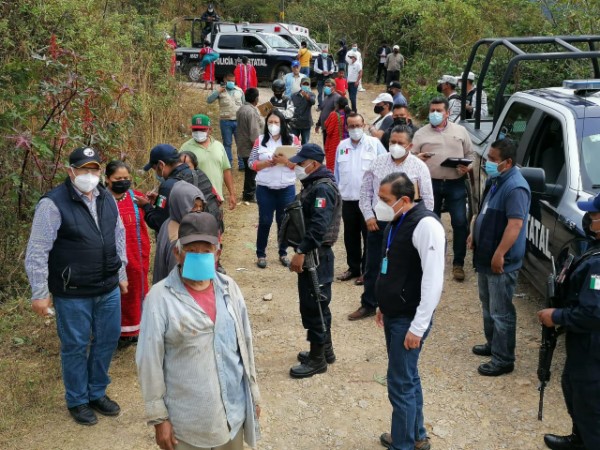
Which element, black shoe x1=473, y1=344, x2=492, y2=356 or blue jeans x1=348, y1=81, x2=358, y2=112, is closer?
black shoe x1=473, y1=344, x2=492, y2=356

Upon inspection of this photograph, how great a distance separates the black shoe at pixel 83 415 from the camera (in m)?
4.73

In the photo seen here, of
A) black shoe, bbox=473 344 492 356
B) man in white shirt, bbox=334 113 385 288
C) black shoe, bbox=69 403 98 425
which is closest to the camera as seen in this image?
black shoe, bbox=69 403 98 425

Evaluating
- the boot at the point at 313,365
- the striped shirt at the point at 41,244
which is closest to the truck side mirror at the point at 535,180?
the boot at the point at 313,365

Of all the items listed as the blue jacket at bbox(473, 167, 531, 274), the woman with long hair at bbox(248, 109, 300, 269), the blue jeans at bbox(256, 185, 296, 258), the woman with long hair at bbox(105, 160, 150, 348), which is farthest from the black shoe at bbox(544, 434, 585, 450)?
the blue jeans at bbox(256, 185, 296, 258)

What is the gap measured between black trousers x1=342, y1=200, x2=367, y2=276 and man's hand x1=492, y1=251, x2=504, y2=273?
2048 mm

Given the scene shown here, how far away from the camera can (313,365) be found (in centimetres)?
548

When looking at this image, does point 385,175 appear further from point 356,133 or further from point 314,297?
point 314,297

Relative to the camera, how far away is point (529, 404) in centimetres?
498

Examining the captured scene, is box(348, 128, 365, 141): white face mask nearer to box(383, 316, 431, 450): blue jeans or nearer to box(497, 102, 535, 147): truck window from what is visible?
box(497, 102, 535, 147): truck window

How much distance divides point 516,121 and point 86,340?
470 cm

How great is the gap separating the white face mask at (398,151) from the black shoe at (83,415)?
3300 mm

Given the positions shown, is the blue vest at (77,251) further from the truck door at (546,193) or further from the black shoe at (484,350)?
the truck door at (546,193)

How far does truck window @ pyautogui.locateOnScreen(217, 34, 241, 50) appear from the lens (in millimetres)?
21219

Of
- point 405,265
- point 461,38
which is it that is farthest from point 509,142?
point 461,38
